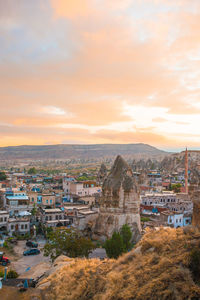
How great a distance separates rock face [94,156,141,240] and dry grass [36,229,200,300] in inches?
613

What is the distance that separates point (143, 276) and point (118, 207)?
18.9 meters

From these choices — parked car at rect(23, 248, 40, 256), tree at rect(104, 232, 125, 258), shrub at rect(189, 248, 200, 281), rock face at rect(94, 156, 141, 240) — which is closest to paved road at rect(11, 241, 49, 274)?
parked car at rect(23, 248, 40, 256)

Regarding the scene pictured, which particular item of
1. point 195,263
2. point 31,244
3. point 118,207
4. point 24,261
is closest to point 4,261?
point 24,261

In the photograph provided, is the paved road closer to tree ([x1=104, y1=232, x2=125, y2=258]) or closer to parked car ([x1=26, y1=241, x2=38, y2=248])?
parked car ([x1=26, y1=241, x2=38, y2=248])

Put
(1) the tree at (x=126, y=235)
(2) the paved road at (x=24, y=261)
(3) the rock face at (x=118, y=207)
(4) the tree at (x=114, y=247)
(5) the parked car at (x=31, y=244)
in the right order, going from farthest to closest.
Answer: (3) the rock face at (x=118, y=207) → (5) the parked car at (x=31, y=244) → (1) the tree at (x=126, y=235) → (2) the paved road at (x=24, y=261) → (4) the tree at (x=114, y=247)

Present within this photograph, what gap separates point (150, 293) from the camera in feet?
25.7

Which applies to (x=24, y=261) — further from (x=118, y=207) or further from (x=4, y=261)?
(x=118, y=207)

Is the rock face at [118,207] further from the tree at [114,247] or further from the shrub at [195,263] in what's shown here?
the shrub at [195,263]

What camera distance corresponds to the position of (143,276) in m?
8.62

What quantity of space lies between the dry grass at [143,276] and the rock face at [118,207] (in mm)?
15561

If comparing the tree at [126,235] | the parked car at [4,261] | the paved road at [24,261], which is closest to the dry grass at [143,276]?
the paved road at [24,261]

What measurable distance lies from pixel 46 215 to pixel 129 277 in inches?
944

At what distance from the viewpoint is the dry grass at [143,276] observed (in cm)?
785

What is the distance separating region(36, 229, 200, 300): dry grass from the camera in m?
7.85
